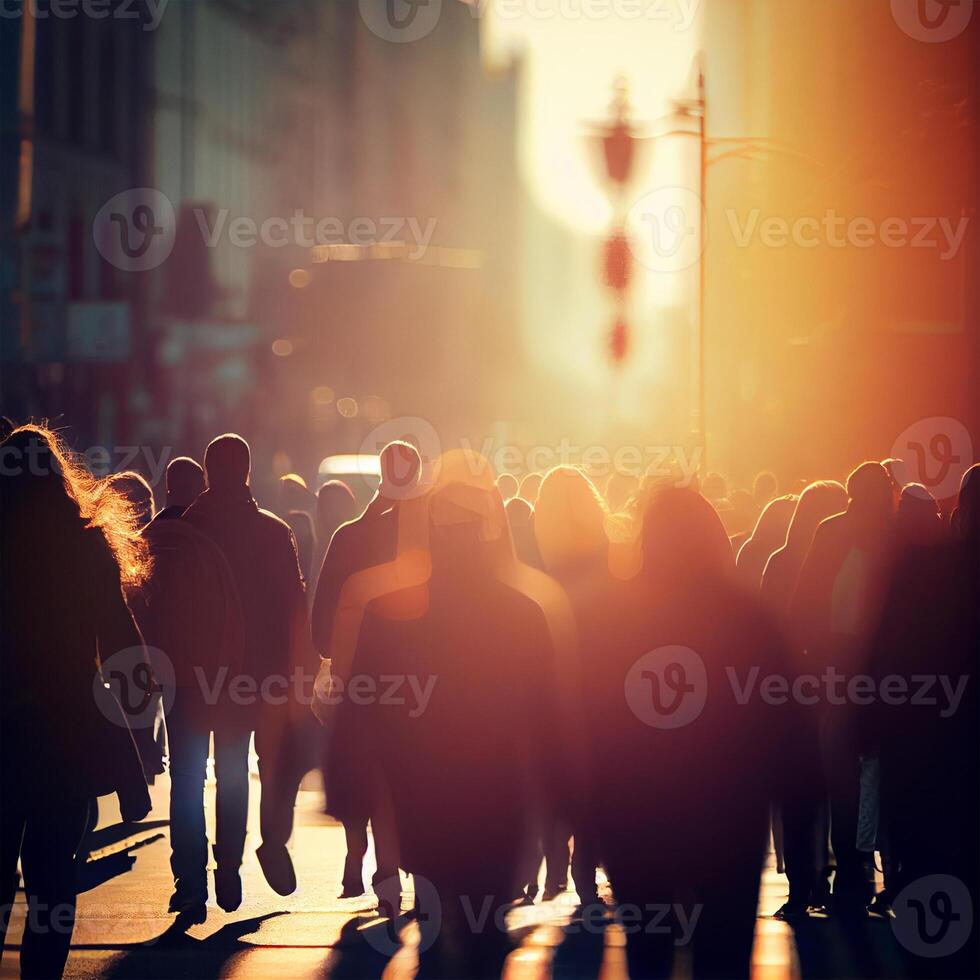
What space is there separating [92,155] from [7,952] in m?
71.1

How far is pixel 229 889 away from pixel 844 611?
10.3 feet

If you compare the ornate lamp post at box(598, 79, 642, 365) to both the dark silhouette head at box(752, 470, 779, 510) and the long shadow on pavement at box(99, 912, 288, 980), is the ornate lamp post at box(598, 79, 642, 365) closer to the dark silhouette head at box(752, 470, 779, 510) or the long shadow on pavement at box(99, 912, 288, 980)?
the dark silhouette head at box(752, 470, 779, 510)

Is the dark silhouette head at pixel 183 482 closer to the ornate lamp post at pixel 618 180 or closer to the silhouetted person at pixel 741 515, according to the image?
the silhouetted person at pixel 741 515

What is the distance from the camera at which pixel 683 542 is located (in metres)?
4.96

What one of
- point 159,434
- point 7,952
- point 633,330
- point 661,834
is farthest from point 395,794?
point 159,434

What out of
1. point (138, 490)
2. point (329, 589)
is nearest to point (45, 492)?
point (329, 589)

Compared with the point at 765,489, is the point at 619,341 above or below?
above

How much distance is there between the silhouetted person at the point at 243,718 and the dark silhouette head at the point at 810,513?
2626mm

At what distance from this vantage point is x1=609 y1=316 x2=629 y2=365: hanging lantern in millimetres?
22227

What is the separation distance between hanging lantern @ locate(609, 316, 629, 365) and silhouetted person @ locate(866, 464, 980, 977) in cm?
1587

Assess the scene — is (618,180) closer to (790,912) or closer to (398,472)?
(398,472)

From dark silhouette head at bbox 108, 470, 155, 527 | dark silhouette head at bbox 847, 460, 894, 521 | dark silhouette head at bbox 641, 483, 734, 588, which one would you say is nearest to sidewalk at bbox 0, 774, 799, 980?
dark silhouette head at bbox 847, 460, 894, 521

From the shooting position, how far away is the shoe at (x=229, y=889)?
299 inches

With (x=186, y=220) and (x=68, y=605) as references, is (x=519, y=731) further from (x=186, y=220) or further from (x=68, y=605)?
(x=186, y=220)
